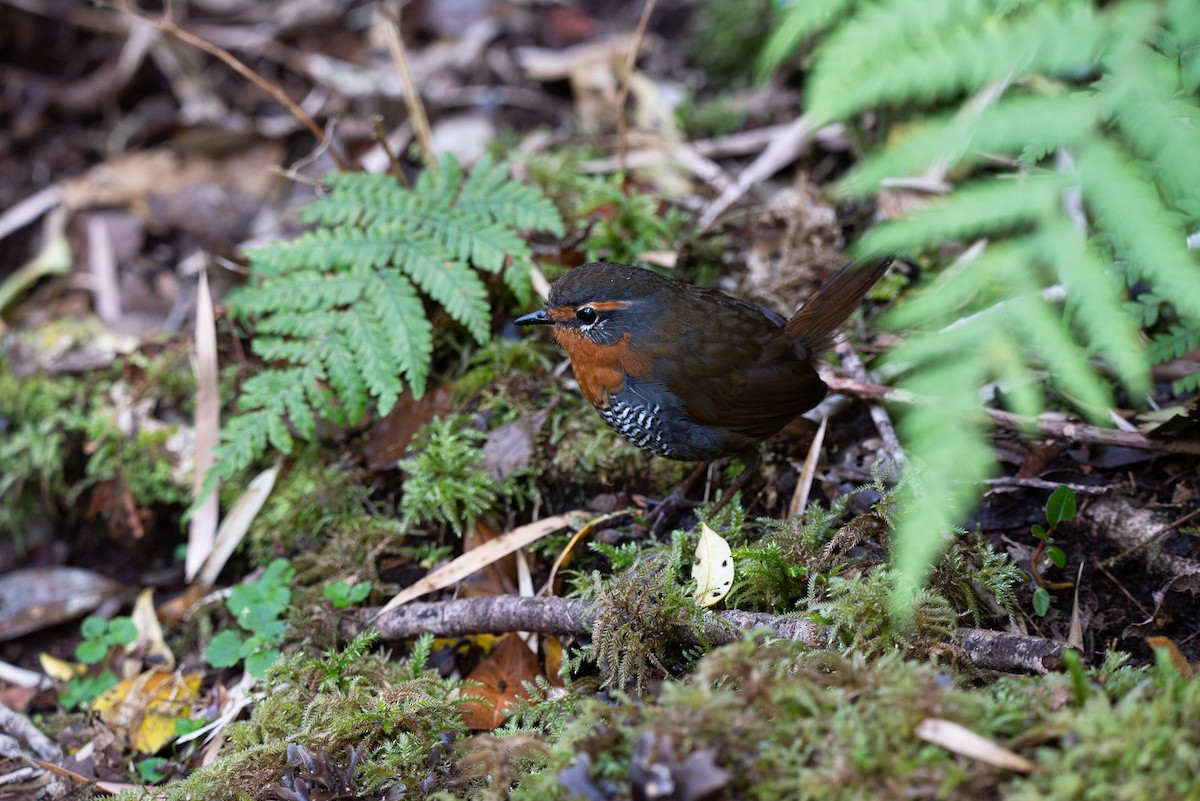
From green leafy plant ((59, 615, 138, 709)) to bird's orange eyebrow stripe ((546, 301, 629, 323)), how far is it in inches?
92.6

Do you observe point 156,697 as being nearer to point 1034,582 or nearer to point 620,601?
point 620,601

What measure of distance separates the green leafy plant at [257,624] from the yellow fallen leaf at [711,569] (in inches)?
64.1

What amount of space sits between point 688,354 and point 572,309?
478 millimetres

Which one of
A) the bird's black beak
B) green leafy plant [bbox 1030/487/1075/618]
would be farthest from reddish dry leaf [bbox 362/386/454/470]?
green leafy plant [bbox 1030/487/1075/618]

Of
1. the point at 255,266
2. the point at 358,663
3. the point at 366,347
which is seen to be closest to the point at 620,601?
the point at 358,663

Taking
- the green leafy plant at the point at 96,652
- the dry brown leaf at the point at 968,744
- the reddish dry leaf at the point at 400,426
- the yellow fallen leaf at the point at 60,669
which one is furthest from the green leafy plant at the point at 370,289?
the dry brown leaf at the point at 968,744

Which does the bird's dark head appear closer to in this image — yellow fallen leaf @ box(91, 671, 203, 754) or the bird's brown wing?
the bird's brown wing

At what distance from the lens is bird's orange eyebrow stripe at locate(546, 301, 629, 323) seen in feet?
11.5

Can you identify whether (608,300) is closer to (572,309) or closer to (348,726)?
(572,309)

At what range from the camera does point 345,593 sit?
364 cm

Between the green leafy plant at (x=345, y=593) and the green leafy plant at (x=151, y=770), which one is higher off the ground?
the green leafy plant at (x=345, y=593)

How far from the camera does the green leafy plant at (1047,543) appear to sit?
2877mm

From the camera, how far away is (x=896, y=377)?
3775 mm

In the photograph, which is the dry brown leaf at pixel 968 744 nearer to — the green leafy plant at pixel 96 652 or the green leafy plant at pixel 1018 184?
the green leafy plant at pixel 1018 184
